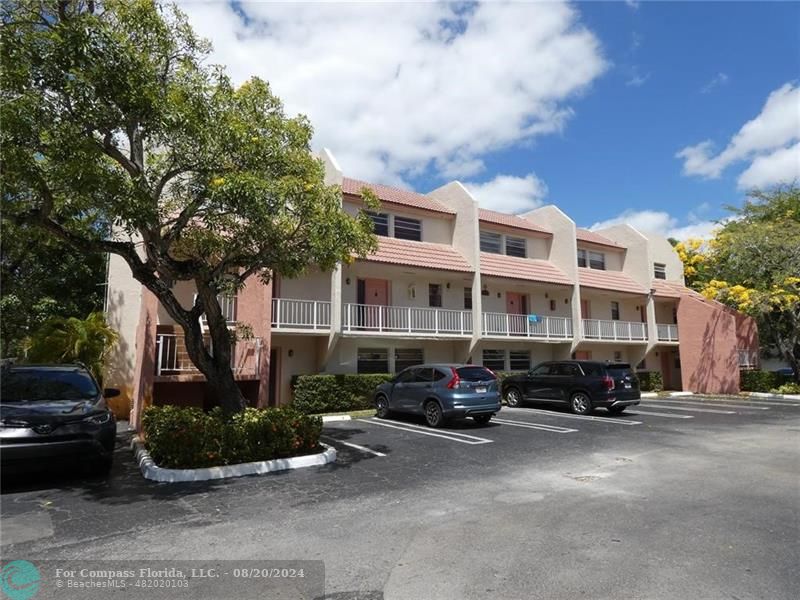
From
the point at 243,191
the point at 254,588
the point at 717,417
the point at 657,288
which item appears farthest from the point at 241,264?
the point at 657,288

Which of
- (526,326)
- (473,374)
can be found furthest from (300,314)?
(526,326)

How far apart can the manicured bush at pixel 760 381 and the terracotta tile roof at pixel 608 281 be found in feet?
22.0

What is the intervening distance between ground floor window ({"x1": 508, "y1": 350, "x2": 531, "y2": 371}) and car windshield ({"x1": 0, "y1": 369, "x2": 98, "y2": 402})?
18.4 metres

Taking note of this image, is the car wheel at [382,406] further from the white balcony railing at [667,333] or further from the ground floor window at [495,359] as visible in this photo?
the white balcony railing at [667,333]

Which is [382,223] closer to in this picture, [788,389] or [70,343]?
[70,343]

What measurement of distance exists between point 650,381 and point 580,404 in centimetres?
1254

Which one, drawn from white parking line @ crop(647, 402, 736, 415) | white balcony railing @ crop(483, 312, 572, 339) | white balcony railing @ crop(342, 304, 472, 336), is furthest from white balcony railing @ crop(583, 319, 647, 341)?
white balcony railing @ crop(342, 304, 472, 336)

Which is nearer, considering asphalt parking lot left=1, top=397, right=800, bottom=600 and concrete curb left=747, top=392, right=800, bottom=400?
asphalt parking lot left=1, top=397, right=800, bottom=600

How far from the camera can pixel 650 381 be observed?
26734 mm

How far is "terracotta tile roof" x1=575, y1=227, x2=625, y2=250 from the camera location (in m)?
27.5

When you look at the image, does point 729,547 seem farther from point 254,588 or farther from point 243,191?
point 243,191

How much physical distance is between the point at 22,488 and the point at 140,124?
5841 millimetres

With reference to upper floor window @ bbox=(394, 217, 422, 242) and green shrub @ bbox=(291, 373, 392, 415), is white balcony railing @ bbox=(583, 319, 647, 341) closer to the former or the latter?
upper floor window @ bbox=(394, 217, 422, 242)

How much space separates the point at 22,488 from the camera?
7375 millimetres
